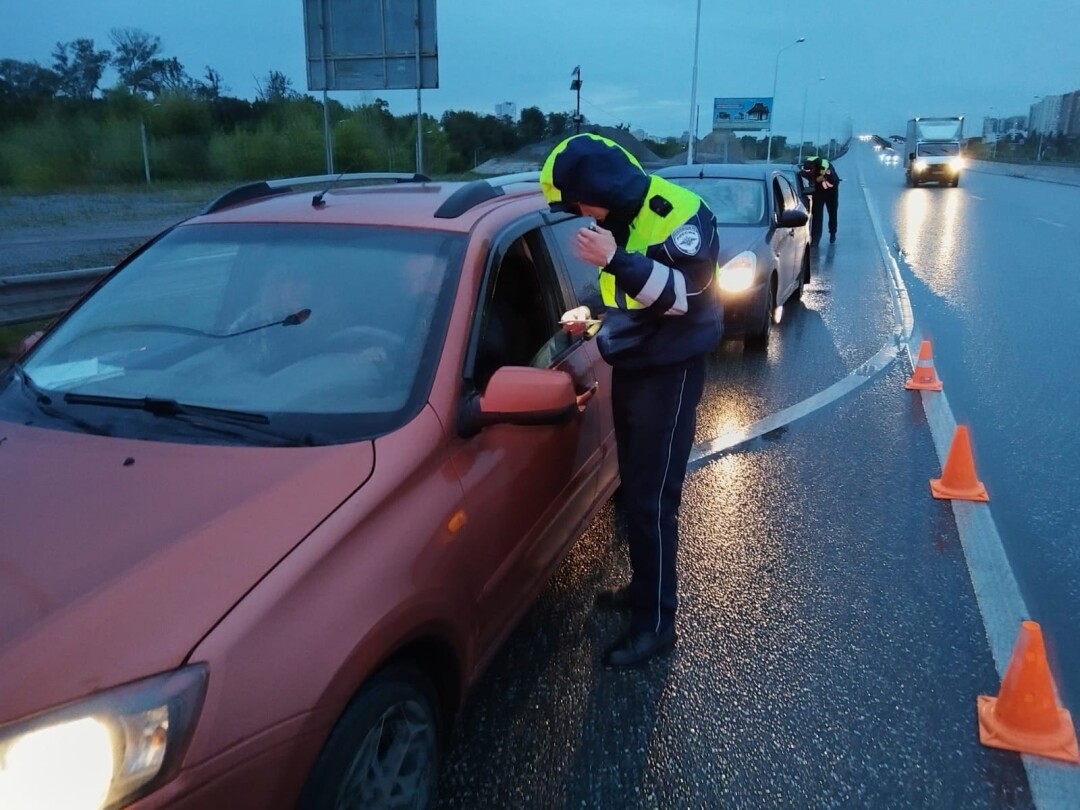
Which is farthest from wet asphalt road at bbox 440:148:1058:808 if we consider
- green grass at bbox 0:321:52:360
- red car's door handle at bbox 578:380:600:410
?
green grass at bbox 0:321:52:360

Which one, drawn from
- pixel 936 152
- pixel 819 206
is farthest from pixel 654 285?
pixel 936 152

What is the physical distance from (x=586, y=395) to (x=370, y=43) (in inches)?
564

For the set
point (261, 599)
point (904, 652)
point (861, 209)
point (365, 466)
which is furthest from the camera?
point (861, 209)

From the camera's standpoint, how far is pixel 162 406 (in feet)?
8.70

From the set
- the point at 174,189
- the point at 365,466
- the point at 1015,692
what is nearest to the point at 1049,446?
the point at 1015,692

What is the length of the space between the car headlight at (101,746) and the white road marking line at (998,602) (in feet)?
8.08

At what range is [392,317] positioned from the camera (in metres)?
2.92

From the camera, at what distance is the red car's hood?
1.73 metres

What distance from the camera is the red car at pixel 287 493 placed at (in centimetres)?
172

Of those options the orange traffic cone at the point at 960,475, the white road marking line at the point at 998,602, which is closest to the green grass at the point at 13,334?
the orange traffic cone at the point at 960,475

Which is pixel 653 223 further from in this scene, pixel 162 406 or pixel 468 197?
pixel 162 406

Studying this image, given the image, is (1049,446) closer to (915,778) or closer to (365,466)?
(915,778)

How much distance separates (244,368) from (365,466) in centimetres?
75

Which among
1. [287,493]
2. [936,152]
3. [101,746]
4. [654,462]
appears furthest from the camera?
[936,152]
